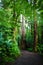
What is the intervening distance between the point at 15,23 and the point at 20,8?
13.2 inches

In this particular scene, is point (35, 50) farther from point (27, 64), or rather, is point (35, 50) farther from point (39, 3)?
point (39, 3)

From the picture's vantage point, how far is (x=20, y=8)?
161 centimetres

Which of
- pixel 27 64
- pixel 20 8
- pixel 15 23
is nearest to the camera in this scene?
pixel 20 8

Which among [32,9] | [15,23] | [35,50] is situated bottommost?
→ [35,50]

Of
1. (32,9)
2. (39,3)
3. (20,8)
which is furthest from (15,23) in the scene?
(39,3)

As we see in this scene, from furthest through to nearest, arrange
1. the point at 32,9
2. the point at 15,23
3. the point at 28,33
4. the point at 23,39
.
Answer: the point at 28,33 → the point at 23,39 → the point at 15,23 → the point at 32,9

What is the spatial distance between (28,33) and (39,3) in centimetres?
2532

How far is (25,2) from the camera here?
1.43 metres

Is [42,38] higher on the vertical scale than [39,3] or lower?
lower

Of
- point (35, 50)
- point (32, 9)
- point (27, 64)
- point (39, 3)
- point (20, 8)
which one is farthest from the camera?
point (35, 50)

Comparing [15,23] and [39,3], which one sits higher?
[39,3]

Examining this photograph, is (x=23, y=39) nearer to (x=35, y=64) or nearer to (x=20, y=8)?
(x=35, y=64)

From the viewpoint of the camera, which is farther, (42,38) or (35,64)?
(42,38)

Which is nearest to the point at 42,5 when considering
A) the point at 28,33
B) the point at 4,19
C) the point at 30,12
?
the point at 30,12
